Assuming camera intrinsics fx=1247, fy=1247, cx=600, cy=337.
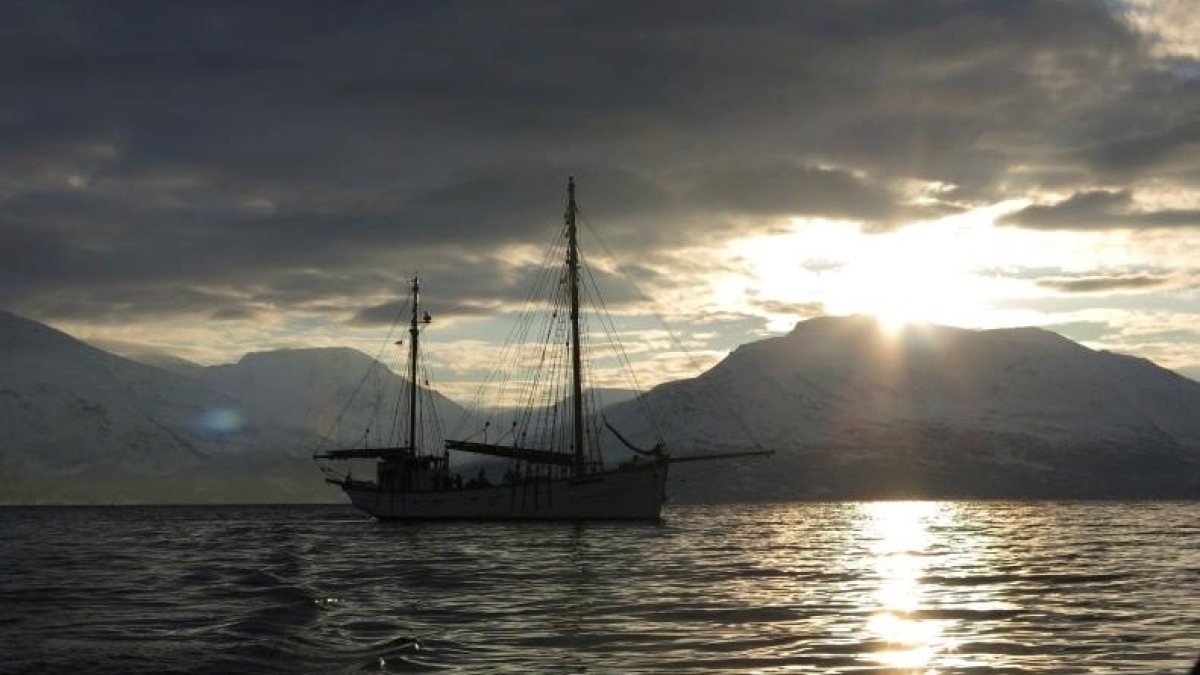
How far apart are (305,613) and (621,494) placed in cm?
8208

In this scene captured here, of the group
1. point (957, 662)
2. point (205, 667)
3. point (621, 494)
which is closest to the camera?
point (957, 662)

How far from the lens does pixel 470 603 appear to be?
41375 millimetres

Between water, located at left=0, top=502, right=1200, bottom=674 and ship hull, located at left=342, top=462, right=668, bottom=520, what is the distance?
45895 mm

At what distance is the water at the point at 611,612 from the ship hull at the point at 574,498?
4590 cm

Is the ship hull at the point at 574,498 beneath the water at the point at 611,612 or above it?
above

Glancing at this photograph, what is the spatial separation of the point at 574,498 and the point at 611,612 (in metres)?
84.2

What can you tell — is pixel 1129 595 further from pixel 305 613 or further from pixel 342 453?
pixel 342 453

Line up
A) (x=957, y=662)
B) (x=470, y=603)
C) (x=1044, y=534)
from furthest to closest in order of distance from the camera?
(x=1044, y=534), (x=470, y=603), (x=957, y=662)

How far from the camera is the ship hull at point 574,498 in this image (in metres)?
120

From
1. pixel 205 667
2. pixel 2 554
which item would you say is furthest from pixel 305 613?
pixel 2 554

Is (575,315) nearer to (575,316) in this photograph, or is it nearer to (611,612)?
(575,316)

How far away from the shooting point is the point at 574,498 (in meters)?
121

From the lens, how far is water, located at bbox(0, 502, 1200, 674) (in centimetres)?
2777

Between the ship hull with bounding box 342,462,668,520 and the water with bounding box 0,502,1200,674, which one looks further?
the ship hull with bounding box 342,462,668,520
